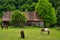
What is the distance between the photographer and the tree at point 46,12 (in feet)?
209

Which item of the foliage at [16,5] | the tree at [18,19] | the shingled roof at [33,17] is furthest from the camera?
the foliage at [16,5]

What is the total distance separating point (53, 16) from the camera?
210ft

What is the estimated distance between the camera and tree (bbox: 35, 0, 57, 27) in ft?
209

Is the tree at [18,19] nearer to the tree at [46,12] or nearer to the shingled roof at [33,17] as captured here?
the tree at [46,12]

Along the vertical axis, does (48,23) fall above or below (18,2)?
below

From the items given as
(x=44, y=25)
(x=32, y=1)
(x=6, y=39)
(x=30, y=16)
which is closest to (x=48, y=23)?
(x=44, y=25)

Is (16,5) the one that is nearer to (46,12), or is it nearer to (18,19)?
(46,12)

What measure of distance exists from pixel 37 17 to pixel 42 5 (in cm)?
434

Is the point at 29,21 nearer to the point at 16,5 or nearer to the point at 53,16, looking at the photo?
the point at 53,16

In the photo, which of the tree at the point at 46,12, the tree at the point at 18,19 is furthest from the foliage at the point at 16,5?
the tree at the point at 18,19

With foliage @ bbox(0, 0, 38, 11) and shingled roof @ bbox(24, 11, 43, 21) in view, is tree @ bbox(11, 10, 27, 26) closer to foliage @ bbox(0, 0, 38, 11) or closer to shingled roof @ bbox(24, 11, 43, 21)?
shingled roof @ bbox(24, 11, 43, 21)

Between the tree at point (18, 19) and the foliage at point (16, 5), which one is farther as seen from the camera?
the foliage at point (16, 5)

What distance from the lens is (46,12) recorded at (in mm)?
64875

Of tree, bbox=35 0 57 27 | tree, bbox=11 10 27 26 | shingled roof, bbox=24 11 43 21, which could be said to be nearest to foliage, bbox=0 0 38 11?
shingled roof, bbox=24 11 43 21
